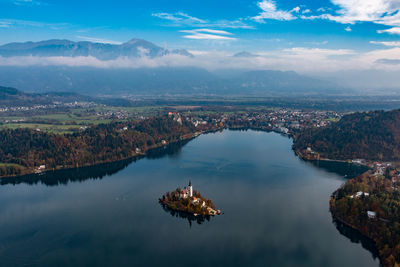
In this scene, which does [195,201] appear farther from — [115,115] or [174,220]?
[115,115]

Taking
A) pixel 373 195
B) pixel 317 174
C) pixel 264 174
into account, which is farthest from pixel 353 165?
pixel 373 195

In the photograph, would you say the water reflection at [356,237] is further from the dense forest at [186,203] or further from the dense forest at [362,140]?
the dense forest at [362,140]

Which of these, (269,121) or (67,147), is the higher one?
(269,121)

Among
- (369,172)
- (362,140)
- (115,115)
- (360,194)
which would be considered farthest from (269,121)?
(360,194)

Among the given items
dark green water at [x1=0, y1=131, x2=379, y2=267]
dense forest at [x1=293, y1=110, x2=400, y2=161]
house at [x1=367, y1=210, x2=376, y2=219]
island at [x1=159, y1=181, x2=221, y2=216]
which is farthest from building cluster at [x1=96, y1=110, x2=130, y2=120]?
house at [x1=367, y1=210, x2=376, y2=219]

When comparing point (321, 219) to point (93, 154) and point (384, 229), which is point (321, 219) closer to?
point (384, 229)

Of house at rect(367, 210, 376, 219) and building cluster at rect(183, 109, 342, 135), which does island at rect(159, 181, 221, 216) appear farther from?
building cluster at rect(183, 109, 342, 135)
